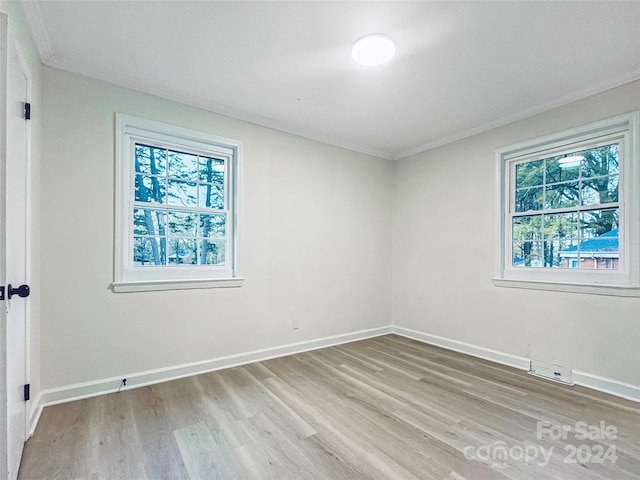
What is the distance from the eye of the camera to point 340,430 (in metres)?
2.04

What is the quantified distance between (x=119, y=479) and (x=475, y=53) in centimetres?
345

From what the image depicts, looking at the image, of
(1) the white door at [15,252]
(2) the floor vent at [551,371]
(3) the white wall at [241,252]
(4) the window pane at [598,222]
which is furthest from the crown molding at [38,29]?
(2) the floor vent at [551,371]

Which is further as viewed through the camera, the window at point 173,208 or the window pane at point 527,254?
the window pane at point 527,254

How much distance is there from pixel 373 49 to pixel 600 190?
243 centimetres

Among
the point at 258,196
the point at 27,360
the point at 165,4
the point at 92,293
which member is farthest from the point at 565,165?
the point at 27,360

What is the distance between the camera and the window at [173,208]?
2693 mm

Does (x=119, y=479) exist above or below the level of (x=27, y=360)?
below

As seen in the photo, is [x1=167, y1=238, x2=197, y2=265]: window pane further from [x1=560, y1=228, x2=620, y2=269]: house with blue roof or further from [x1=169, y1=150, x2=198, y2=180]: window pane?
[x1=560, y1=228, x2=620, y2=269]: house with blue roof

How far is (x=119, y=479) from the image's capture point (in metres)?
1.58

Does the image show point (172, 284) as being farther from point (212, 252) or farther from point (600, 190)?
point (600, 190)

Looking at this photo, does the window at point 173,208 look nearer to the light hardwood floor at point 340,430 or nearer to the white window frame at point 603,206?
the light hardwood floor at point 340,430

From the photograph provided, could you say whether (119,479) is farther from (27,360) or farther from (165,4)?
(165,4)

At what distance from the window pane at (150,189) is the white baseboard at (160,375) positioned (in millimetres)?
1553

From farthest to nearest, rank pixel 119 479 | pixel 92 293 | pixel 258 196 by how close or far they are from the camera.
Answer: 1. pixel 258 196
2. pixel 92 293
3. pixel 119 479
